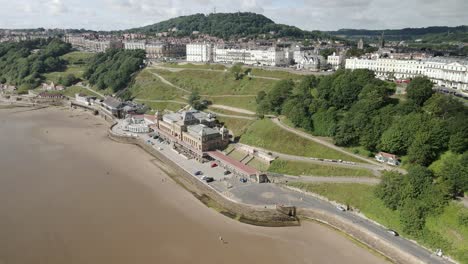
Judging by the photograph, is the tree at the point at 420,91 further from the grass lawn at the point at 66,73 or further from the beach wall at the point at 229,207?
the grass lawn at the point at 66,73

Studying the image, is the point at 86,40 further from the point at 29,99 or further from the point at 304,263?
the point at 304,263

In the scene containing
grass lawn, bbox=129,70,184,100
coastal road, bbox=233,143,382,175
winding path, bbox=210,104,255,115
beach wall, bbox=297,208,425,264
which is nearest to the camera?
beach wall, bbox=297,208,425,264

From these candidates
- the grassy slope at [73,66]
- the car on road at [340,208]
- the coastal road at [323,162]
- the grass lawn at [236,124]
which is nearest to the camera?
the car on road at [340,208]

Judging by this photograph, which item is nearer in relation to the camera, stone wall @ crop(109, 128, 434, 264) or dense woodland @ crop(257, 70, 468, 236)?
stone wall @ crop(109, 128, 434, 264)

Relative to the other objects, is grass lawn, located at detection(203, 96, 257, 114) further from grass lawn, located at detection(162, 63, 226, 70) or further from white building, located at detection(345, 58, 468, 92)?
white building, located at detection(345, 58, 468, 92)

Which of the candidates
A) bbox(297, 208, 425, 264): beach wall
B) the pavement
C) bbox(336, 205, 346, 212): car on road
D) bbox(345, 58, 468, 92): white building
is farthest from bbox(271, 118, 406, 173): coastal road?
bbox(345, 58, 468, 92): white building

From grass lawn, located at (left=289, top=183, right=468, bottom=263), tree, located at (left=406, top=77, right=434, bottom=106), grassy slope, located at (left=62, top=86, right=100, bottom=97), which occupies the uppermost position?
tree, located at (left=406, top=77, right=434, bottom=106)

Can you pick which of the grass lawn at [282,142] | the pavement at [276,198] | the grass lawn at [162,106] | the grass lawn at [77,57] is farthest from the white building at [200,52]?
the pavement at [276,198]
